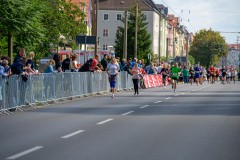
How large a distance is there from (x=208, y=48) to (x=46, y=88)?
10622 centimetres

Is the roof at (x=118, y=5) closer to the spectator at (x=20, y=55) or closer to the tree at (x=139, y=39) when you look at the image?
the tree at (x=139, y=39)

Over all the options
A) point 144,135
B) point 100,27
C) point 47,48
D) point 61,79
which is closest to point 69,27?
point 47,48

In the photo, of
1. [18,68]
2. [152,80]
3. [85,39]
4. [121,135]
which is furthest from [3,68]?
[152,80]

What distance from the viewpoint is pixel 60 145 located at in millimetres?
9078

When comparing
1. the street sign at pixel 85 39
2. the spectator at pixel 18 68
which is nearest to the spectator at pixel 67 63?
the street sign at pixel 85 39

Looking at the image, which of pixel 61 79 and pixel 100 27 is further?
pixel 100 27

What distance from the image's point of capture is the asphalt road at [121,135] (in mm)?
8109

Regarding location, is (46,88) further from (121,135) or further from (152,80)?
(152,80)

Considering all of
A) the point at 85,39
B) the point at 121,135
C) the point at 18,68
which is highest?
the point at 85,39

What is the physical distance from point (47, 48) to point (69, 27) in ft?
13.7

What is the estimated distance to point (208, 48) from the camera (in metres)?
122

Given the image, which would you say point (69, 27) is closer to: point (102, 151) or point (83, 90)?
point (83, 90)

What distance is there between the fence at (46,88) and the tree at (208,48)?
322 feet

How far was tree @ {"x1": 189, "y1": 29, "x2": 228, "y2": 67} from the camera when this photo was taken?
122375 millimetres
